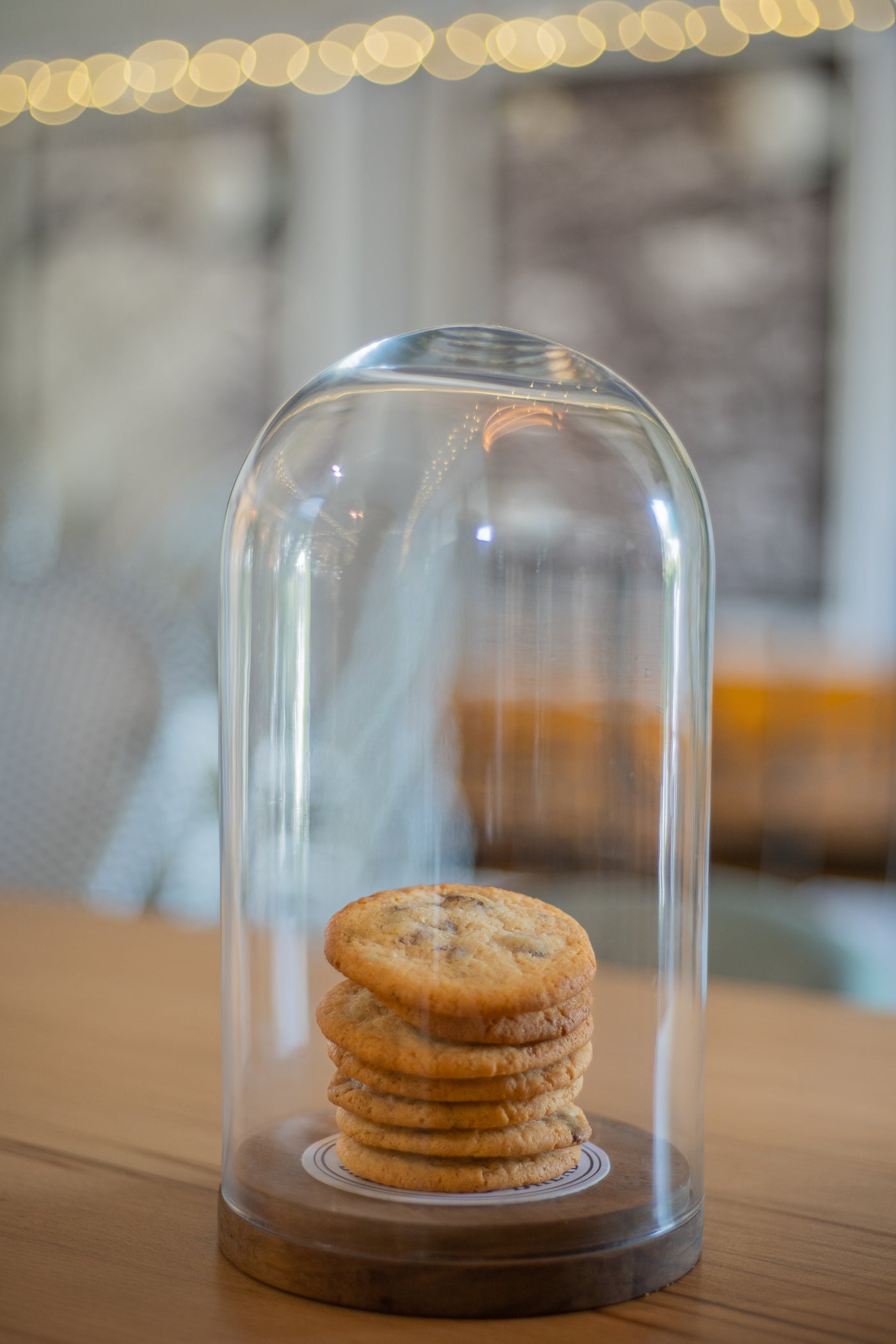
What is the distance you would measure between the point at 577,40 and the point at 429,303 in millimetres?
605

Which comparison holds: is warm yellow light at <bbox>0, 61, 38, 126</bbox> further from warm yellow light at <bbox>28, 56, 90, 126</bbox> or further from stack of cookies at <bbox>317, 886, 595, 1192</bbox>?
stack of cookies at <bbox>317, 886, 595, 1192</bbox>

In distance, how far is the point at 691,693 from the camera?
0.50 metres

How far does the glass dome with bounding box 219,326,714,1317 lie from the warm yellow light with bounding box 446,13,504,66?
100 inches

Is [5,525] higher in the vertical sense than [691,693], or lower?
higher

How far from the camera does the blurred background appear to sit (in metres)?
1.92

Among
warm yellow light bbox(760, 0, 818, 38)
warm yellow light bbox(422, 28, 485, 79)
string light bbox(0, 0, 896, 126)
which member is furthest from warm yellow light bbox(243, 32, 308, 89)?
warm yellow light bbox(760, 0, 818, 38)

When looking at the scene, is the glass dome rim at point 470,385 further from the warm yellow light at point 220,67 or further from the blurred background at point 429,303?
the warm yellow light at point 220,67

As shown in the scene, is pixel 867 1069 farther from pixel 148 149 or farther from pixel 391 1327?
pixel 148 149

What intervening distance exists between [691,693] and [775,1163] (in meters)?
0.20

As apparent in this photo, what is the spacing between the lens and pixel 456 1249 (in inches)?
14.5

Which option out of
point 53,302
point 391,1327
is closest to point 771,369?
point 53,302

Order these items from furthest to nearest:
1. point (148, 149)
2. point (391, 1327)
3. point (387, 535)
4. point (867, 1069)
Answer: point (148, 149), point (867, 1069), point (387, 535), point (391, 1327)

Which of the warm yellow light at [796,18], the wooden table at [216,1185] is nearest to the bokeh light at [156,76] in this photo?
the warm yellow light at [796,18]

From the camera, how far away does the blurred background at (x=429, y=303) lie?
1923mm
